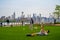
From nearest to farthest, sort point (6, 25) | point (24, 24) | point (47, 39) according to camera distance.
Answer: point (47, 39)
point (6, 25)
point (24, 24)

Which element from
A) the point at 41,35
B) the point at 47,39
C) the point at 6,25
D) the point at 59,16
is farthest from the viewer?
the point at 59,16

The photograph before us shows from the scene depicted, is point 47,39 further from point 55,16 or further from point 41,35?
point 55,16

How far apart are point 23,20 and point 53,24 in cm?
371

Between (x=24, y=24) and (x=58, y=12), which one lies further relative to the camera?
(x=58, y=12)

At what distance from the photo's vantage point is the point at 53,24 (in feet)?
58.7

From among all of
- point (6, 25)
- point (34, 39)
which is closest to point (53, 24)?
point (6, 25)

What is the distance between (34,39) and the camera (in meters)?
6.68

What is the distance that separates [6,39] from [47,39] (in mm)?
1428

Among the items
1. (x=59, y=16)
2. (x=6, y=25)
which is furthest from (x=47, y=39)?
(x=59, y=16)

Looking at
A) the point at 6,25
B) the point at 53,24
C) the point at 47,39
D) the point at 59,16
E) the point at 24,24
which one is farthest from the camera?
the point at 59,16

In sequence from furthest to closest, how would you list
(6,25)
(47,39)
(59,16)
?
(59,16)
(6,25)
(47,39)

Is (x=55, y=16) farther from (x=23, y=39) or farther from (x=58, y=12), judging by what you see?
(x=23, y=39)

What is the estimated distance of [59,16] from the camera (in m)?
20.8

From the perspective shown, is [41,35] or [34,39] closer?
[34,39]
